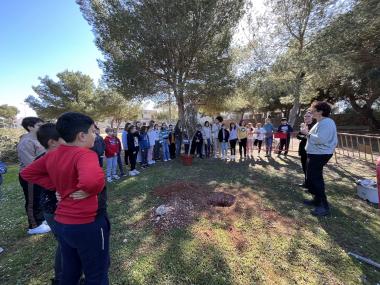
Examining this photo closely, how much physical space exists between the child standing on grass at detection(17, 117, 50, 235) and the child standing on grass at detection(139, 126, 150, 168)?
Result: 530 cm

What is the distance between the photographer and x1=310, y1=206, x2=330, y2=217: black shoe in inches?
170

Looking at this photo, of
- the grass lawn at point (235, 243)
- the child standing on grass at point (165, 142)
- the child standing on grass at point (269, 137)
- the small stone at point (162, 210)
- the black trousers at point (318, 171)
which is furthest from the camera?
the child standing on grass at point (165, 142)

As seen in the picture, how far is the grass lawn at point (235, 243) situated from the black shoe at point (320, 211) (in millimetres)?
101

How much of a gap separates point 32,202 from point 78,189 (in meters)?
2.91

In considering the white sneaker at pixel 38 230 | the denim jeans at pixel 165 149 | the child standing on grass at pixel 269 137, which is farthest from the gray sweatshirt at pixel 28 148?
the child standing on grass at pixel 269 137

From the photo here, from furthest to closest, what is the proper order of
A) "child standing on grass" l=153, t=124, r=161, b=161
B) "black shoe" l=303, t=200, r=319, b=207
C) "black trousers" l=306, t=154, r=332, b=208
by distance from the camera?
"child standing on grass" l=153, t=124, r=161, b=161
"black shoe" l=303, t=200, r=319, b=207
"black trousers" l=306, t=154, r=332, b=208

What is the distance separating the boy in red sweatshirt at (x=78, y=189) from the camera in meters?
1.63

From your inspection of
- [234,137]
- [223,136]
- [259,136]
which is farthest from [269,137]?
[223,136]

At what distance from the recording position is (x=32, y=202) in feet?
12.8

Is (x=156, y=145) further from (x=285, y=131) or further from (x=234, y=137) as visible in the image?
(x=285, y=131)

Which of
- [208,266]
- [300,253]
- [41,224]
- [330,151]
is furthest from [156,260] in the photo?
[330,151]

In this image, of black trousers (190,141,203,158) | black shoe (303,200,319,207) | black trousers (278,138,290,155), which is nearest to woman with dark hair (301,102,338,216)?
black shoe (303,200,319,207)

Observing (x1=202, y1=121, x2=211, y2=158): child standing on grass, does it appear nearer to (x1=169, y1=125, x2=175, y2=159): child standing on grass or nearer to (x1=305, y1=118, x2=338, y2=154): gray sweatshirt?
(x1=169, y1=125, x2=175, y2=159): child standing on grass

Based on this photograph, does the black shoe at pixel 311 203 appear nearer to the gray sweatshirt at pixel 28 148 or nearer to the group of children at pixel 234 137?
the gray sweatshirt at pixel 28 148
